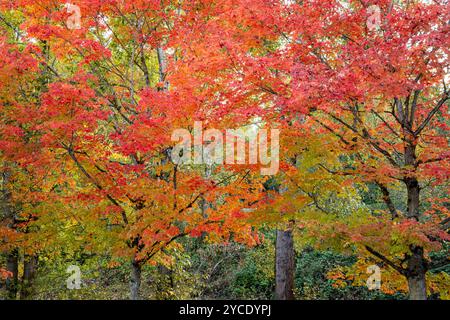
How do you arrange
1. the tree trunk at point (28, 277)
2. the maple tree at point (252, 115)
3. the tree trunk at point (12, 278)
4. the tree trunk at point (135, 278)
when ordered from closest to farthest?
the maple tree at point (252, 115)
the tree trunk at point (135, 278)
the tree trunk at point (12, 278)
the tree trunk at point (28, 277)

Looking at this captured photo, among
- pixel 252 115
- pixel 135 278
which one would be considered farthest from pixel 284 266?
pixel 252 115

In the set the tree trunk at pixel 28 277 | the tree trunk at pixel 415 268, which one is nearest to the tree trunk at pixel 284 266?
the tree trunk at pixel 415 268

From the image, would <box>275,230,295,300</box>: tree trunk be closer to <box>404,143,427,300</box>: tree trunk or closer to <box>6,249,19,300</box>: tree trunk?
<box>404,143,427,300</box>: tree trunk

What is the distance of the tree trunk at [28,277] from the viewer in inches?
426

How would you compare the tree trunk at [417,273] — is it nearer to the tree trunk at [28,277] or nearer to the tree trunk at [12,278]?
the tree trunk at [28,277]

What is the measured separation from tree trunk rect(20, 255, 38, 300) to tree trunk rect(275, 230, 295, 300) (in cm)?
665

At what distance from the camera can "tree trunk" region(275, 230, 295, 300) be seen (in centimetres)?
1263

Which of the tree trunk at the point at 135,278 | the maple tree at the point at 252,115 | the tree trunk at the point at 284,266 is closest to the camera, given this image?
the maple tree at the point at 252,115

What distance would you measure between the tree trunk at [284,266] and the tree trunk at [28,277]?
6.65 meters

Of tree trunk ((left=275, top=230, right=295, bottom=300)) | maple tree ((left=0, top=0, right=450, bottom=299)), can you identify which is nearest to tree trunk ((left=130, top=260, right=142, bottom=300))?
maple tree ((left=0, top=0, right=450, bottom=299))

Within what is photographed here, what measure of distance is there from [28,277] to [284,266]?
7016 millimetres

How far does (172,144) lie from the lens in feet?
24.6

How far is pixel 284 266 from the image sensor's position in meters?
12.7
